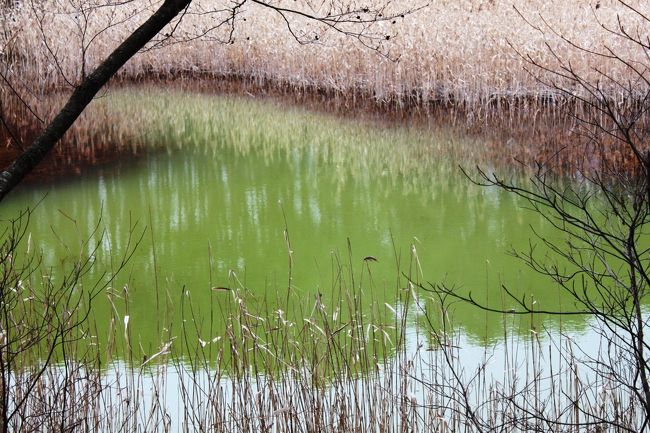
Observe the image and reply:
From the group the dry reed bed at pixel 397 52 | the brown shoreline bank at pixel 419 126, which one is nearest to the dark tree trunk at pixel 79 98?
the brown shoreline bank at pixel 419 126

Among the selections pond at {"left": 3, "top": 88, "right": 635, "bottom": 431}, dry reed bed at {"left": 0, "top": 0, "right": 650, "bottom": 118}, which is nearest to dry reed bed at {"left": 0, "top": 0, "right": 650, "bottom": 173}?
dry reed bed at {"left": 0, "top": 0, "right": 650, "bottom": 118}

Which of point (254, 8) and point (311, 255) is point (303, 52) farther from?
point (311, 255)

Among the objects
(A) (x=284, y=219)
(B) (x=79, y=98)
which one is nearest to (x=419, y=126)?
(A) (x=284, y=219)

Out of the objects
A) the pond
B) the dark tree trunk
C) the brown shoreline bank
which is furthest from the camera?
the brown shoreline bank

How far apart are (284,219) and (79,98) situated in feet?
13.2

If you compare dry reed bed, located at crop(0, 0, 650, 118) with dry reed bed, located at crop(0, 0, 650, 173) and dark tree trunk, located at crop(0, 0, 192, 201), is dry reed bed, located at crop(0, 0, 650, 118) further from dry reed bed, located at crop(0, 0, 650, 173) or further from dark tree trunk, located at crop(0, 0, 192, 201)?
dark tree trunk, located at crop(0, 0, 192, 201)

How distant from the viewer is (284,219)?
5586mm

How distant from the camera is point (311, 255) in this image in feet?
17.2

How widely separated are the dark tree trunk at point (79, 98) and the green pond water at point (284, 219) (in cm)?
208

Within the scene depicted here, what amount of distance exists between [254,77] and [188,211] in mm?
4562

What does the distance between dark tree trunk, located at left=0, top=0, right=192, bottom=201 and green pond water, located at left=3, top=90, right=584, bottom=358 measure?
208cm

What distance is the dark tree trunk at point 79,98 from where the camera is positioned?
5.00 feet

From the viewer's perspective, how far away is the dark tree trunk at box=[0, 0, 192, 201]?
1525 millimetres

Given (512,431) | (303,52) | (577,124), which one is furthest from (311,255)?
(303,52)
